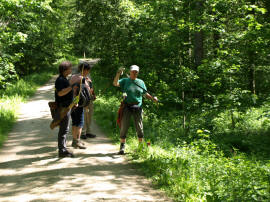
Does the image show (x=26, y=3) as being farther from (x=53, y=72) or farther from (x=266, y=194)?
(x=53, y=72)

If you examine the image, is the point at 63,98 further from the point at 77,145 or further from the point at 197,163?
the point at 197,163

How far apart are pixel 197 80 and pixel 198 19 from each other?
1961mm

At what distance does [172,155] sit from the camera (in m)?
6.18

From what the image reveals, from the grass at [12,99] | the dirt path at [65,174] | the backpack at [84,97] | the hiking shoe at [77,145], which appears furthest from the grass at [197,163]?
the grass at [12,99]

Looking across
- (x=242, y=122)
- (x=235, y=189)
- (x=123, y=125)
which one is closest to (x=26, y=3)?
(x=123, y=125)

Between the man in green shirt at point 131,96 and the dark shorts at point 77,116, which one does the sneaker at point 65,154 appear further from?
the man in green shirt at point 131,96

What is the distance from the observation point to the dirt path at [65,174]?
467 centimetres

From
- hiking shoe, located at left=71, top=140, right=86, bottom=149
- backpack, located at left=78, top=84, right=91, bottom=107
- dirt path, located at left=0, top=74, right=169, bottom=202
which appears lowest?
dirt path, located at left=0, top=74, right=169, bottom=202

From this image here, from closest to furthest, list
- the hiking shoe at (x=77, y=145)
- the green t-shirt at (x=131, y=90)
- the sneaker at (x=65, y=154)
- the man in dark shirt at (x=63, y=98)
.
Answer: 1. the man in dark shirt at (x=63, y=98)
2. the sneaker at (x=65, y=154)
3. the green t-shirt at (x=131, y=90)
4. the hiking shoe at (x=77, y=145)

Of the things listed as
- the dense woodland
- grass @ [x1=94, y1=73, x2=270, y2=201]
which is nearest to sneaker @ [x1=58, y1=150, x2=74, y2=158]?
grass @ [x1=94, y1=73, x2=270, y2=201]

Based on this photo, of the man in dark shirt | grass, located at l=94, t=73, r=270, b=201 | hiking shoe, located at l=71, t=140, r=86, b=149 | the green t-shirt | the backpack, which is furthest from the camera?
hiking shoe, located at l=71, t=140, r=86, b=149

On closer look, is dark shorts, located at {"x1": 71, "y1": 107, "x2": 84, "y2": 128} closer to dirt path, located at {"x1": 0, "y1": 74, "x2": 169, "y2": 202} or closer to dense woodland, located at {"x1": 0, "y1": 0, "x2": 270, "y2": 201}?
dirt path, located at {"x1": 0, "y1": 74, "x2": 169, "y2": 202}

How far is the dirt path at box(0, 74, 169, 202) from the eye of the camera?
4.67 meters

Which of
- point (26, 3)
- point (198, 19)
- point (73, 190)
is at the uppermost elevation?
point (26, 3)
